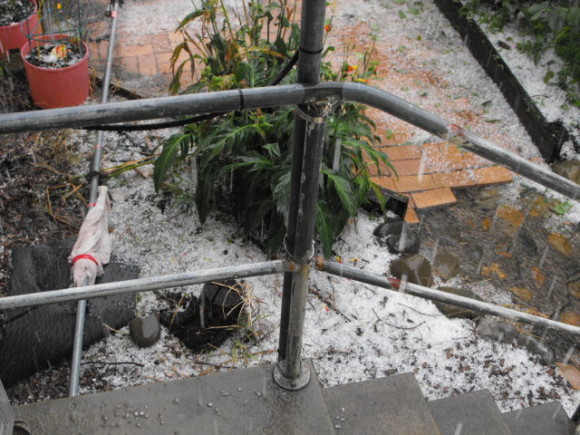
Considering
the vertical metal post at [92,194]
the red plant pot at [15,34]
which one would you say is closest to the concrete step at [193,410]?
the vertical metal post at [92,194]

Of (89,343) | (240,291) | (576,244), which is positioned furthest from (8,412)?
(576,244)

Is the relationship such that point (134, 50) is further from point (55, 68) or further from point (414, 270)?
point (414, 270)

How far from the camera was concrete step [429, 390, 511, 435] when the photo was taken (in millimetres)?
2014

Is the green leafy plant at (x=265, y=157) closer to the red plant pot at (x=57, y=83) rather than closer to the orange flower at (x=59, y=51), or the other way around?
the red plant pot at (x=57, y=83)

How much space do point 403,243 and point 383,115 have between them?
1311 mm

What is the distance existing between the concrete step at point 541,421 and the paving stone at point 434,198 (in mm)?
1570

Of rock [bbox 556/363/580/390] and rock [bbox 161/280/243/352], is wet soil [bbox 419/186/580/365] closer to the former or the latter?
rock [bbox 556/363/580/390]

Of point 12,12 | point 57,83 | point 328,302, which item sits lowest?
point 328,302

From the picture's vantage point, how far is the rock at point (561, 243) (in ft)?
11.1

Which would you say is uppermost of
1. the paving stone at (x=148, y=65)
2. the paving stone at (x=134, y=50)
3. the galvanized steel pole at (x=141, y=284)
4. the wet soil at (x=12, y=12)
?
the galvanized steel pole at (x=141, y=284)

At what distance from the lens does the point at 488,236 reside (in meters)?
3.43

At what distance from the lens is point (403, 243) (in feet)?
10.5

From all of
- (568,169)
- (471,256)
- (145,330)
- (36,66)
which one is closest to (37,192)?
(36,66)

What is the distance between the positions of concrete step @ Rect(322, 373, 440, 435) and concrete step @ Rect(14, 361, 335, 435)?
0.13m
